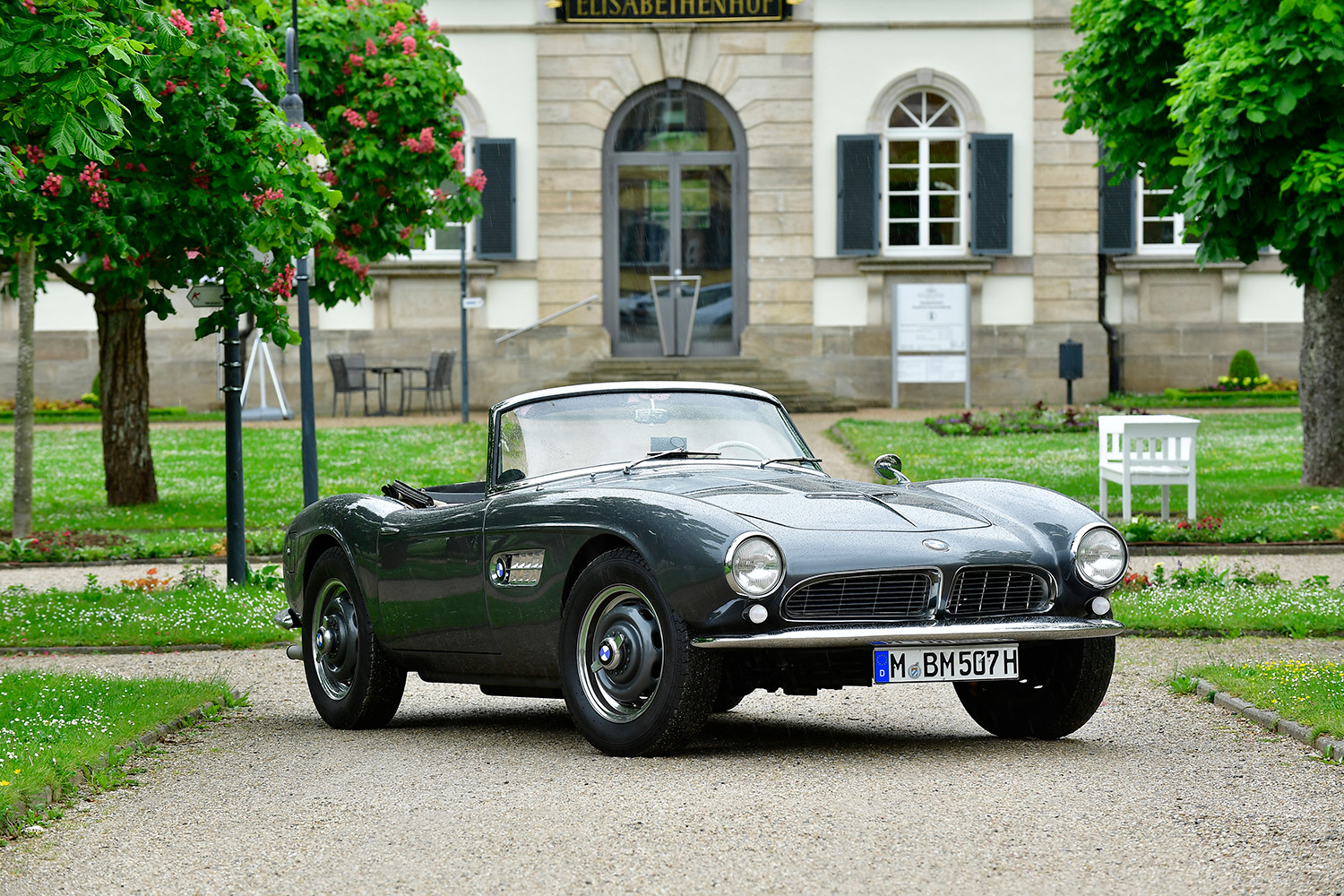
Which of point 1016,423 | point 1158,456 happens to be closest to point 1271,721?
point 1158,456

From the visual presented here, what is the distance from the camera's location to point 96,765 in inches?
251

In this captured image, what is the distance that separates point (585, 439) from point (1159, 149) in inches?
502

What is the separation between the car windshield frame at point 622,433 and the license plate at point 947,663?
1.50 m

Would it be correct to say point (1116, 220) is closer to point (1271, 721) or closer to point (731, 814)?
point (1271, 721)

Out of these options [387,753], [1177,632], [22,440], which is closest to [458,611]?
[387,753]

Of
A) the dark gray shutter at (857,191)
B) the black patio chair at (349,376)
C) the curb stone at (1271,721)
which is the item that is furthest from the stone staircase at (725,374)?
the curb stone at (1271,721)

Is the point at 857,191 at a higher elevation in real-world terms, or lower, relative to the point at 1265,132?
higher

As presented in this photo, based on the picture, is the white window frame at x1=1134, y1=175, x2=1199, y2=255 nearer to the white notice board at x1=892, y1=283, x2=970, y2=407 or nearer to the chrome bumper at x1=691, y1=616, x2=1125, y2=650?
the white notice board at x1=892, y1=283, x2=970, y2=407

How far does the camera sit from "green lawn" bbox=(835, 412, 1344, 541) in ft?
47.9

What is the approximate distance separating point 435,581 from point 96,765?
1.47 meters

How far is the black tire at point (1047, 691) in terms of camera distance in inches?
257

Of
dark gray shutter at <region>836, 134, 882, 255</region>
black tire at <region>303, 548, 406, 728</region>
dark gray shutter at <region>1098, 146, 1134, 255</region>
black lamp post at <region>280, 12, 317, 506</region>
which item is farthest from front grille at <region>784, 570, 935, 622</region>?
dark gray shutter at <region>1098, 146, 1134, 255</region>

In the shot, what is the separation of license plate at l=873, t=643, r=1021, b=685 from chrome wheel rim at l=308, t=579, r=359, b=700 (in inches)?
106

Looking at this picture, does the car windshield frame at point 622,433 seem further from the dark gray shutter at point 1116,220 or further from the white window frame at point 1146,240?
the white window frame at point 1146,240
